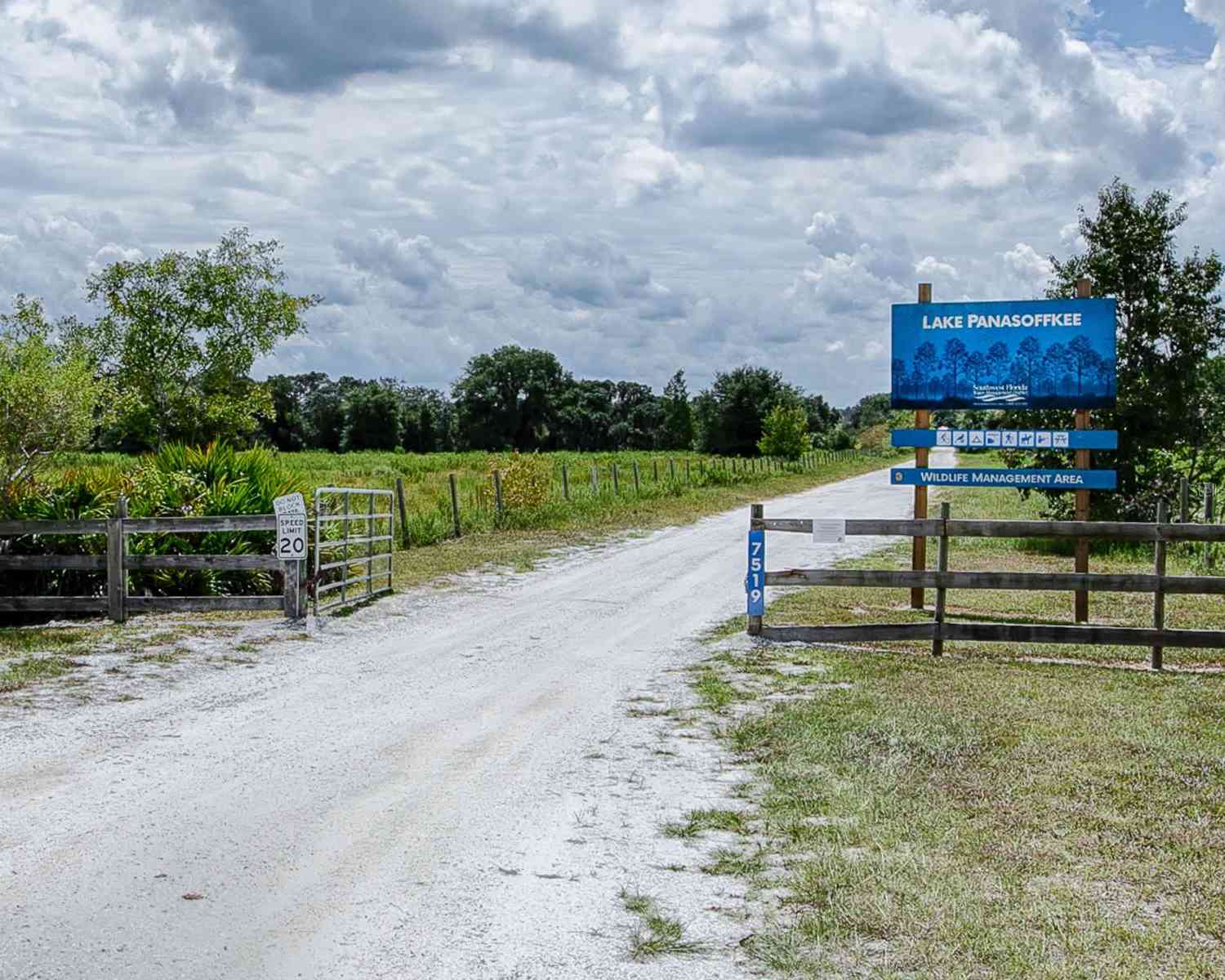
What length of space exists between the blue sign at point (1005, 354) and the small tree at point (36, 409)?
10871mm

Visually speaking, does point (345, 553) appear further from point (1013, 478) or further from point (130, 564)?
point (1013, 478)

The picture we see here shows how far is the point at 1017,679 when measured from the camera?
10.0 m

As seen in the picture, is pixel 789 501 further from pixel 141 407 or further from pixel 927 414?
pixel 927 414

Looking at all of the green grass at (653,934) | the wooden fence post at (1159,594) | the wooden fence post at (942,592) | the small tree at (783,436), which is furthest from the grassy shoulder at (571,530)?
the small tree at (783,436)

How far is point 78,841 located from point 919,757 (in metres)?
4.69

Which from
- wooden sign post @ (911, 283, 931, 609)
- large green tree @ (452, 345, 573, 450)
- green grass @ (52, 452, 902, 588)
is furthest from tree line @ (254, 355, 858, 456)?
wooden sign post @ (911, 283, 931, 609)

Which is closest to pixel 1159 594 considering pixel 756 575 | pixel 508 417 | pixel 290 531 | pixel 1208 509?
pixel 756 575

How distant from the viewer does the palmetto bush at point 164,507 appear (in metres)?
14.5

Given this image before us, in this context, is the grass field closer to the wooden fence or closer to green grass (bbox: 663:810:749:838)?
green grass (bbox: 663:810:749:838)

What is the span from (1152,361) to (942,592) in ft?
38.4

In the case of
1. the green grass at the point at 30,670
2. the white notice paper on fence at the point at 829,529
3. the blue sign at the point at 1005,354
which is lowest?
the green grass at the point at 30,670

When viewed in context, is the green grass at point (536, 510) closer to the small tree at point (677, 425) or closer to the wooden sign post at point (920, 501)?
the wooden sign post at point (920, 501)

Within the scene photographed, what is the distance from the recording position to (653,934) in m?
4.70

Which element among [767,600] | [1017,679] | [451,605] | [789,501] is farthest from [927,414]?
[789,501]
